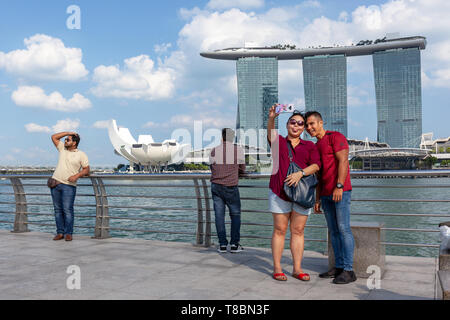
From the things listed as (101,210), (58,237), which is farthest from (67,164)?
(58,237)

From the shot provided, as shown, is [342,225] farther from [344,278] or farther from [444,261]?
[444,261]

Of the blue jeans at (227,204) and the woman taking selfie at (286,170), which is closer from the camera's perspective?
the woman taking selfie at (286,170)

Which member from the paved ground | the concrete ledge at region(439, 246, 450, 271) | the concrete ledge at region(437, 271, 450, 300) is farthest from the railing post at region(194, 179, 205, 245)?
the concrete ledge at region(437, 271, 450, 300)

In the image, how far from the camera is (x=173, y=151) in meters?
107

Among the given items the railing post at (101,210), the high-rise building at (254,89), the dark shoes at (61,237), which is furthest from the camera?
the high-rise building at (254,89)

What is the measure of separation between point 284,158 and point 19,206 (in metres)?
5.40

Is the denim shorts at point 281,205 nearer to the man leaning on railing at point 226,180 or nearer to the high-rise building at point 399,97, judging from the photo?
the man leaning on railing at point 226,180

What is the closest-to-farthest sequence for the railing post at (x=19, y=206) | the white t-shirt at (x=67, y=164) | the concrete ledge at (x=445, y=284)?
the concrete ledge at (x=445, y=284) < the white t-shirt at (x=67, y=164) < the railing post at (x=19, y=206)

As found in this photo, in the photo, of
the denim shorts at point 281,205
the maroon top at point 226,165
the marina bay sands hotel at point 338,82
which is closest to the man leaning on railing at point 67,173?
the maroon top at point 226,165

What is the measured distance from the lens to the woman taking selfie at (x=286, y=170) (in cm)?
366

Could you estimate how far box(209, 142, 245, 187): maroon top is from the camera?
5078 mm

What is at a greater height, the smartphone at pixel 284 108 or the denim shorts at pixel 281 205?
the smartphone at pixel 284 108
